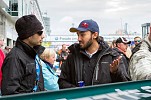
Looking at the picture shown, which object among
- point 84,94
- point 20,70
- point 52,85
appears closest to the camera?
point 84,94

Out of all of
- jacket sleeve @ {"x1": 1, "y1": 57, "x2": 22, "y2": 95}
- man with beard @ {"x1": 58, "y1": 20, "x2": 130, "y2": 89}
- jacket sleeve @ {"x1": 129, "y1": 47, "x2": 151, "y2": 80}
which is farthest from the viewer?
man with beard @ {"x1": 58, "y1": 20, "x2": 130, "y2": 89}

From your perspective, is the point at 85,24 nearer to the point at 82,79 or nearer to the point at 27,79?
the point at 82,79

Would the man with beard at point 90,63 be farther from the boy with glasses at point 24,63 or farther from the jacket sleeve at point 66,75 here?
the boy with glasses at point 24,63

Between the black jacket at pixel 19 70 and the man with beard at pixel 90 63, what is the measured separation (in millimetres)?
567

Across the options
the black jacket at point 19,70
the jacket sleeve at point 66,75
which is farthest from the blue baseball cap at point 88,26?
the black jacket at point 19,70

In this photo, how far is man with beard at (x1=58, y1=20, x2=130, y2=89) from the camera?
340 centimetres

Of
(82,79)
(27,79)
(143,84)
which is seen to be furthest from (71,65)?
(143,84)

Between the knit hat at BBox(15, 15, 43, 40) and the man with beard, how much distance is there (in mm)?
590

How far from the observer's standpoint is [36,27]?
3174mm

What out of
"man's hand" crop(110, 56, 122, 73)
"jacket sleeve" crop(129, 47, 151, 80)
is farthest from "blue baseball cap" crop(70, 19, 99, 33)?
"jacket sleeve" crop(129, 47, 151, 80)

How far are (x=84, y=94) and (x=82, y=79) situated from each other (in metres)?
1.73

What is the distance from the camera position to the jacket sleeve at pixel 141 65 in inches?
81.5

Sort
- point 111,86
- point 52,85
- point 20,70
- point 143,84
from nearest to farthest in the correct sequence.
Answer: point 111,86 → point 143,84 → point 20,70 → point 52,85

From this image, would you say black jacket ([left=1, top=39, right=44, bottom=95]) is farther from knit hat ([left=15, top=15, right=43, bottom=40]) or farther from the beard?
the beard
